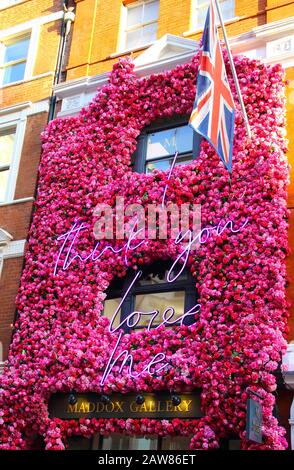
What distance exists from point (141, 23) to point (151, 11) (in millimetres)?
417

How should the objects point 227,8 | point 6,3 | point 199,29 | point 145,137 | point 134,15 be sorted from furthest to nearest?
point 6,3, point 134,15, point 227,8, point 199,29, point 145,137

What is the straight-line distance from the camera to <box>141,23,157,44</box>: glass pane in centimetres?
1469

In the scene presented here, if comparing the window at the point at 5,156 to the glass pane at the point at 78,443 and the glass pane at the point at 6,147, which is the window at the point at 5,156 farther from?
the glass pane at the point at 78,443

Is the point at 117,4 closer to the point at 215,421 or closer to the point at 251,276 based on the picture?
the point at 251,276

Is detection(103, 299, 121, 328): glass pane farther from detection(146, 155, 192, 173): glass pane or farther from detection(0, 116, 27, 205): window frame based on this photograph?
detection(0, 116, 27, 205): window frame

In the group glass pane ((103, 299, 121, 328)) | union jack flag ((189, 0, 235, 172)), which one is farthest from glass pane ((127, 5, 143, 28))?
glass pane ((103, 299, 121, 328))

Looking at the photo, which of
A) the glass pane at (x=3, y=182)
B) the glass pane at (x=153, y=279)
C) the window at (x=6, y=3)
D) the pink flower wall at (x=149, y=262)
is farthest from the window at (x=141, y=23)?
the glass pane at (x=153, y=279)

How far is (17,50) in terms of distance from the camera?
16.9 metres

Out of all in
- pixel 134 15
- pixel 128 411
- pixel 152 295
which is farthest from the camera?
pixel 134 15

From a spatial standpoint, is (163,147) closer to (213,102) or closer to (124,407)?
(213,102)

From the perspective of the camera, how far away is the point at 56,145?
1378cm

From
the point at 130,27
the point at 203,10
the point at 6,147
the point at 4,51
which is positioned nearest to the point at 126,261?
the point at 6,147

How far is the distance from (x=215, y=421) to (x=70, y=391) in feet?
9.23

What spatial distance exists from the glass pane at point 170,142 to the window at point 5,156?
12.0 ft
